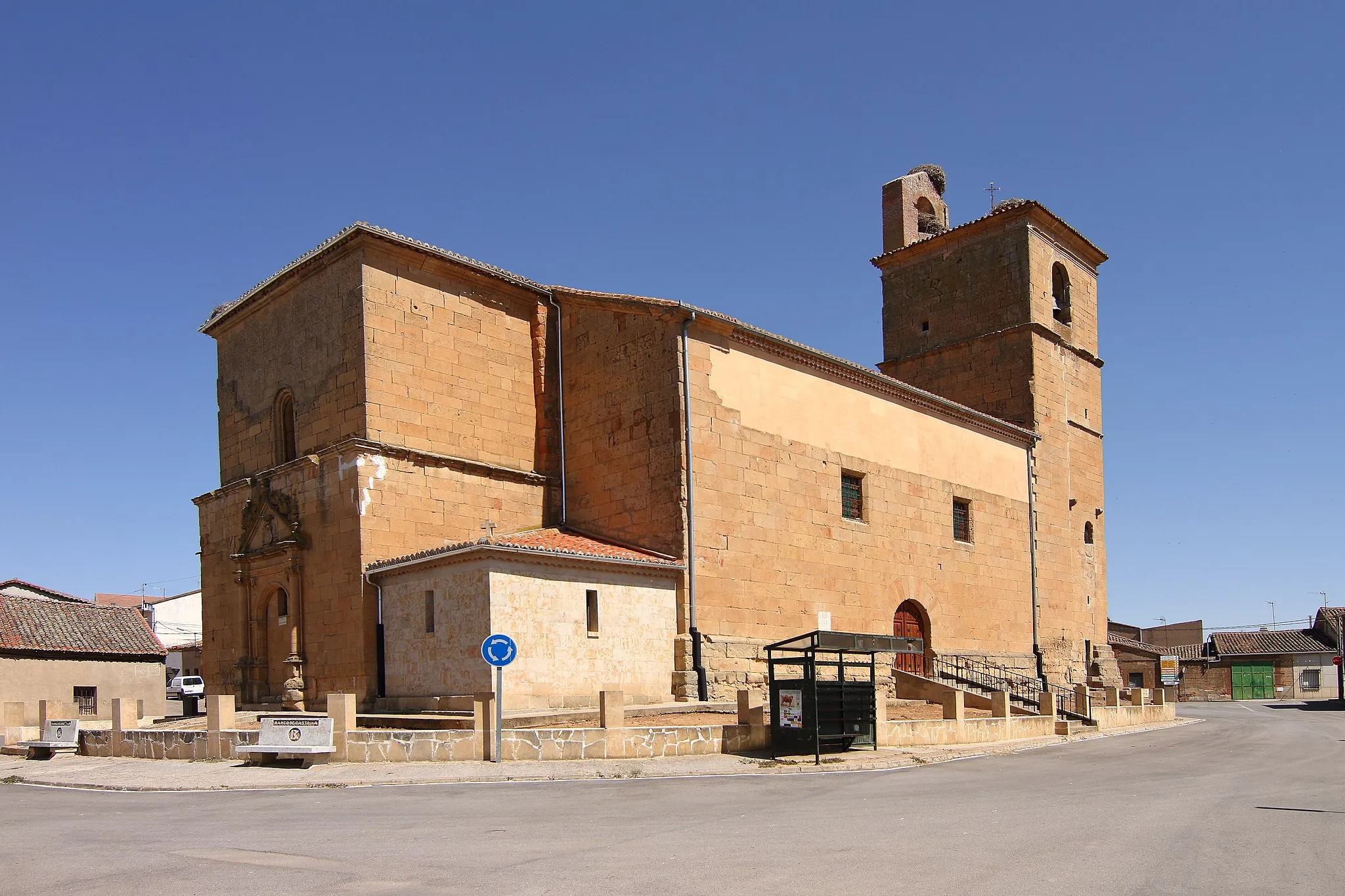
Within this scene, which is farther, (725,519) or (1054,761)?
(725,519)

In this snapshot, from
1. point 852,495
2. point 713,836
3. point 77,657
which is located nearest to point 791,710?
point 713,836

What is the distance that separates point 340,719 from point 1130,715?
798 inches

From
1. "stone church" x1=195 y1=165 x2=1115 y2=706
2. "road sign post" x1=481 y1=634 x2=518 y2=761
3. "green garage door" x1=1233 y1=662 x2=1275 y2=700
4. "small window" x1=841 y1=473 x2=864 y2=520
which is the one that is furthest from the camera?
"green garage door" x1=1233 y1=662 x2=1275 y2=700

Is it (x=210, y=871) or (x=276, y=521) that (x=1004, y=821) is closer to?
(x=210, y=871)

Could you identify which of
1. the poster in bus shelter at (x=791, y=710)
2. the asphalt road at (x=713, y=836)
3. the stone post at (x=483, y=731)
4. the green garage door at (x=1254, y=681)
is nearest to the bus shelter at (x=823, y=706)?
the poster in bus shelter at (x=791, y=710)

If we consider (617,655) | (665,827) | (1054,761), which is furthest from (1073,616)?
(665,827)

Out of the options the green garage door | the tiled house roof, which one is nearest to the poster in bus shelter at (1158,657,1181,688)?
the tiled house roof

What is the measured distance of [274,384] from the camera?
2442cm

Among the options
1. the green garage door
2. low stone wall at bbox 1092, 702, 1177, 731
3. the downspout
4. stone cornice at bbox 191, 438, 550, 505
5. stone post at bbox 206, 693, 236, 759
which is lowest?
the green garage door

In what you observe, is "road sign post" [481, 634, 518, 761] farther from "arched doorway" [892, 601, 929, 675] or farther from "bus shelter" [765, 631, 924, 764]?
"arched doorway" [892, 601, 929, 675]

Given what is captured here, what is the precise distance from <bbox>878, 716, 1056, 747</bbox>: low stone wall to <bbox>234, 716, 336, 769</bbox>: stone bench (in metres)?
8.88

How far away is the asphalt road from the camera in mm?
7918

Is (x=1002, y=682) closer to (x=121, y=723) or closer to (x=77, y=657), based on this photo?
(x=121, y=723)

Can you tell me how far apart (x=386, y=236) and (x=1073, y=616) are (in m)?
22.2
